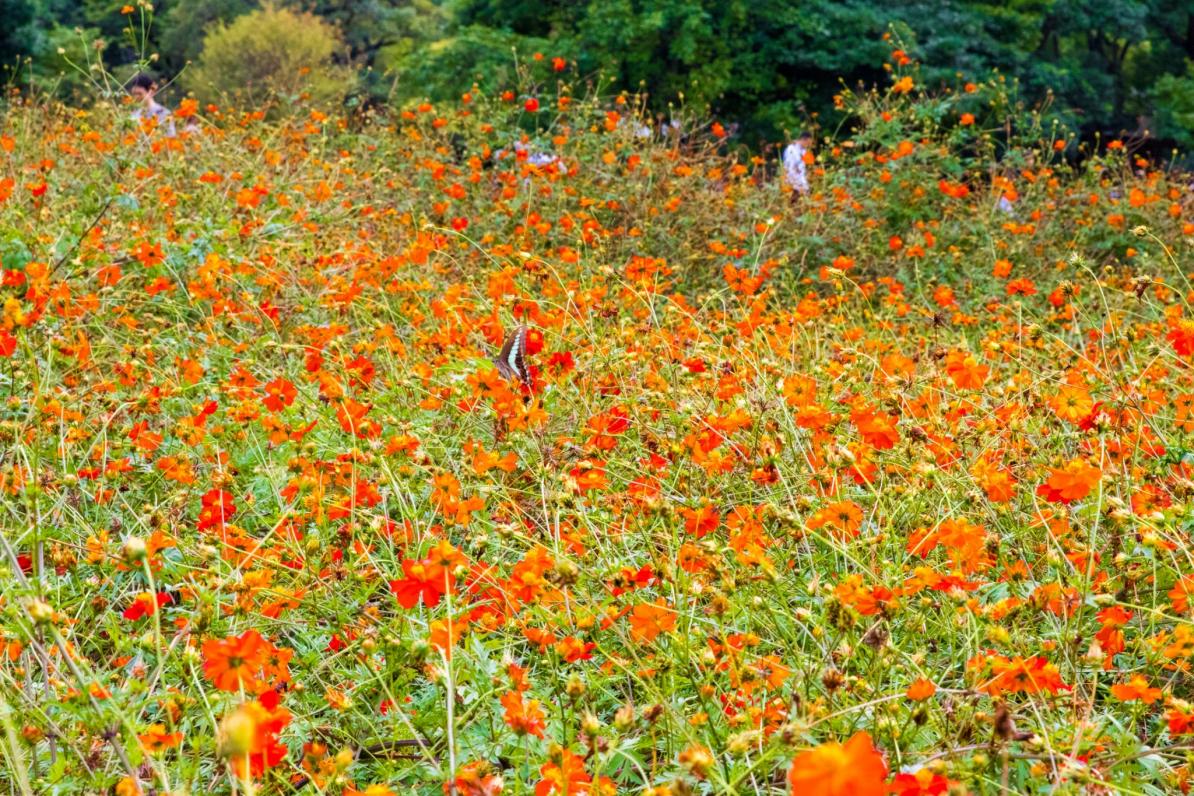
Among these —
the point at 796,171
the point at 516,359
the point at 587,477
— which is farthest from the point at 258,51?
the point at 587,477

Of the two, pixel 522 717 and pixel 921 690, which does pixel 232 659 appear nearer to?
pixel 522 717

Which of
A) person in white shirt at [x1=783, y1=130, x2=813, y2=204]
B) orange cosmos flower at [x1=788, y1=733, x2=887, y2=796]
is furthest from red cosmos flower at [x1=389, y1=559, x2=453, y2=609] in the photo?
person in white shirt at [x1=783, y1=130, x2=813, y2=204]

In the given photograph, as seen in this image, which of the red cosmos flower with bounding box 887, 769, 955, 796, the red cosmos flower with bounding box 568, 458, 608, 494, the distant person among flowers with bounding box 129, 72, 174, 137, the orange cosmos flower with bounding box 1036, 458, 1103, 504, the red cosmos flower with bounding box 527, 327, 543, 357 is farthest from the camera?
the distant person among flowers with bounding box 129, 72, 174, 137

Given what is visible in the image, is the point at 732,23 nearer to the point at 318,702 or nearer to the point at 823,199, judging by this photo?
the point at 823,199

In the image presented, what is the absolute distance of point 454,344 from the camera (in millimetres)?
2844

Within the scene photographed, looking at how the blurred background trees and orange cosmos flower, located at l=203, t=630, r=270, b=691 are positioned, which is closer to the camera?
orange cosmos flower, located at l=203, t=630, r=270, b=691

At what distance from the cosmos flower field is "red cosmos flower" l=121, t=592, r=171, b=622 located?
2cm

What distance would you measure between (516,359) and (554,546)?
32.2 inches

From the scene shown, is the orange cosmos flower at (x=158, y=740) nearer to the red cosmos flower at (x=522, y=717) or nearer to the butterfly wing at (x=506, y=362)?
the red cosmos flower at (x=522, y=717)

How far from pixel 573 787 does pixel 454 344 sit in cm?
171

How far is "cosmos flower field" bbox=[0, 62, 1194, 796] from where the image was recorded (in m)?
1.35

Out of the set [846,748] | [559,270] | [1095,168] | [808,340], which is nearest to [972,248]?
[1095,168]

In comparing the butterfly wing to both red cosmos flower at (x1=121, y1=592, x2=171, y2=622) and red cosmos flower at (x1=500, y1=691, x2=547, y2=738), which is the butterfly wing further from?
red cosmos flower at (x1=500, y1=691, x2=547, y2=738)

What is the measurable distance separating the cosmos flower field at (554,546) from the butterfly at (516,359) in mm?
60
